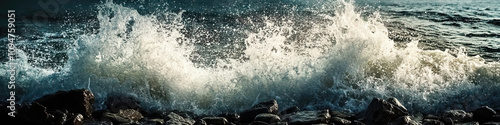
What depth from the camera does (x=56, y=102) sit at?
17.0ft

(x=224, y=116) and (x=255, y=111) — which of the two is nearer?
(x=255, y=111)

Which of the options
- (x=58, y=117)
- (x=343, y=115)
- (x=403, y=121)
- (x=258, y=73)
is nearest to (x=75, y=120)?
(x=58, y=117)

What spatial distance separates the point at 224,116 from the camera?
550 cm

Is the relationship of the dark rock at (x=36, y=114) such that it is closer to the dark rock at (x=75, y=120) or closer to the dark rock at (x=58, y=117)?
the dark rock at (x=58, y=117)

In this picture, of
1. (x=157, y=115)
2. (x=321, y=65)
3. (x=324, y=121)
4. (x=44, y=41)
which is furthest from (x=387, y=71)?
(x=44, y=41)

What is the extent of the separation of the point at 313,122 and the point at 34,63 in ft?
16.4

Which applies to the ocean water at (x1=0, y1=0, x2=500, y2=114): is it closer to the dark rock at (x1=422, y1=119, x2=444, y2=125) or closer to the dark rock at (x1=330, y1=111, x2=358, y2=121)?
the dark rock at (x1=330, y1=111, x2=358, y2=121)

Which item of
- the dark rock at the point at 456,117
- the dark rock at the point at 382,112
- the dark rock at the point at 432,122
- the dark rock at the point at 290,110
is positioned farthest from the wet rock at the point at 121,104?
the dark rock at the point at 456,117

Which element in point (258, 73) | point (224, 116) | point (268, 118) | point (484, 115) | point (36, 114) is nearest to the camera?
point (36, 114)

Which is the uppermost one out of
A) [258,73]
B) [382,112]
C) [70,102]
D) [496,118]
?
[258,73]

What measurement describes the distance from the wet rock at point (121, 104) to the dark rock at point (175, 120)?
26.4 inches

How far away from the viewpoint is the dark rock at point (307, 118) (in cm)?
495

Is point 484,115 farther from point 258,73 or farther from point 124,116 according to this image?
point 124,116

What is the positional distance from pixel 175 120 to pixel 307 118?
1388 mm
